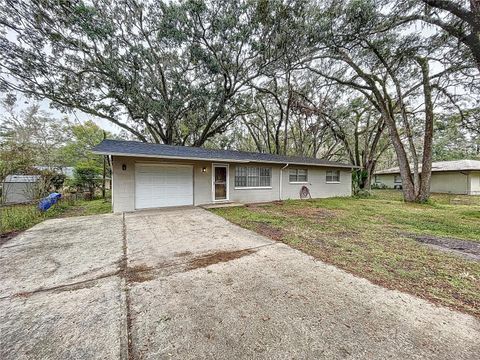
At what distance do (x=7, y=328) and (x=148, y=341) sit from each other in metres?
1.39

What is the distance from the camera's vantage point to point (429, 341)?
1705 mm

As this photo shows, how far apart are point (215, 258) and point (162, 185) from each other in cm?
563

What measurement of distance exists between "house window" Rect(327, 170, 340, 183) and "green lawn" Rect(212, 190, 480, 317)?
662 cm

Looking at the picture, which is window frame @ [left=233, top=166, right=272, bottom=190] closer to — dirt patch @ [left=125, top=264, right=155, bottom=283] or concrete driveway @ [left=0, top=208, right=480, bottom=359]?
concrete driveway @ [left=0, top=208, right=480, bottom=359]

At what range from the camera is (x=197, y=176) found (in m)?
8.92

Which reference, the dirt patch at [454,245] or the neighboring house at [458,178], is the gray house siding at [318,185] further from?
the neighboring house at [458,178]

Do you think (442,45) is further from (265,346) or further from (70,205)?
(70,205)

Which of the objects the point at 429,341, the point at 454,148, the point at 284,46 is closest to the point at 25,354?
the point at 429,341

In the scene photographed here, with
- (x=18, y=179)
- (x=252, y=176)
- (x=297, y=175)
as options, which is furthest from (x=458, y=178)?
(x=18, y=179)

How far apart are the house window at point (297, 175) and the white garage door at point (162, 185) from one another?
595 centimetres

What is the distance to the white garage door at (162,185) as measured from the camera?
7.67 m

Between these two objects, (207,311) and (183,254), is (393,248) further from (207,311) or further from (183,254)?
(183,254)

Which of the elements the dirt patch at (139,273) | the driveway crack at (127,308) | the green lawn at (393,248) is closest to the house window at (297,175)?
the green lawn at (393,248)

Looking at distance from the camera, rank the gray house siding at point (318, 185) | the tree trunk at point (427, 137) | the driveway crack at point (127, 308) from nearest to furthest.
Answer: the driveway crack at point (127, 308)
the tree trunk at point (427, 137)
the gray house siding at point (318, 185)
